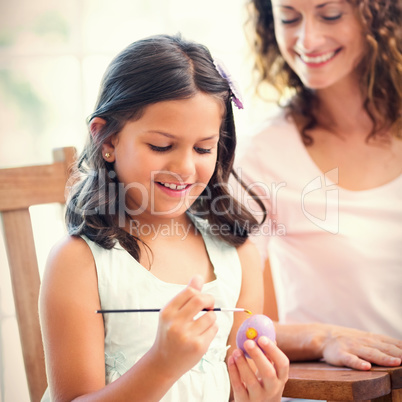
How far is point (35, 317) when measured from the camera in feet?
4.48

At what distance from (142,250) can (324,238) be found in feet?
1.85

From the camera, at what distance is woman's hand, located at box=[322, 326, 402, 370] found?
122 cm

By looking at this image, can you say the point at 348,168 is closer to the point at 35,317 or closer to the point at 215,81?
the point at 215,81

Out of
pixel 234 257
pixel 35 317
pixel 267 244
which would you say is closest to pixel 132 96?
pixel 234 257

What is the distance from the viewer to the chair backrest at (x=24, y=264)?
1349 millimetres

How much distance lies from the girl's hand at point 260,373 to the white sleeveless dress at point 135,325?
0.11m

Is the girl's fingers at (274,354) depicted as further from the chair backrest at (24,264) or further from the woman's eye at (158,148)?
the chair backrest at (24,264)

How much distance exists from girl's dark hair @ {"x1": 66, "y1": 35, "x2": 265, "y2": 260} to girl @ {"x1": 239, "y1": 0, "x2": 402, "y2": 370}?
390 millimetres

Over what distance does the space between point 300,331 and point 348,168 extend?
0.48m

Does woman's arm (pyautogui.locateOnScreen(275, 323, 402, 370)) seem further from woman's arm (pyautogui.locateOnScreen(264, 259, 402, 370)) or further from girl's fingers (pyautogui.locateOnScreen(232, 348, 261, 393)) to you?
girl's fingers (pyautogui.locateOnScreen(232, 348, 261, 393))

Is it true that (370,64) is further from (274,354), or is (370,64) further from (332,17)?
(274,354)

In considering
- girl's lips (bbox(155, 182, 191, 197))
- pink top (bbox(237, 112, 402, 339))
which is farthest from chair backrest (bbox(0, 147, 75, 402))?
pink top (bbox(237, 112, 402, 339))

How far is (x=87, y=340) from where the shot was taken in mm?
1117

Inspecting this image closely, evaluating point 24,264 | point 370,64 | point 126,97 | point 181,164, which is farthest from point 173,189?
point 370,64
